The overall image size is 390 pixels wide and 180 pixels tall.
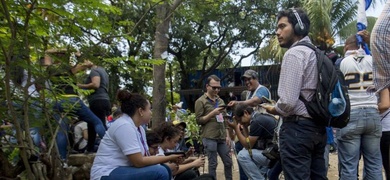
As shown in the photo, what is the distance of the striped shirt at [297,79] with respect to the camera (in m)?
3.69

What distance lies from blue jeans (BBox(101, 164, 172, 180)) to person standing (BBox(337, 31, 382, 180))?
5.89 ft

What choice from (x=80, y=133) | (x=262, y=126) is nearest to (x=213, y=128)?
(x=262, y=126)

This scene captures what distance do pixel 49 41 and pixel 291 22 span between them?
2275 mm

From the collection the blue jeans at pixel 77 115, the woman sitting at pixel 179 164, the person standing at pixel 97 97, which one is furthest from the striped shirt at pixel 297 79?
the person standing at pixel 97 97

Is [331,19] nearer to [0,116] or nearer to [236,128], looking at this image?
[236,128]

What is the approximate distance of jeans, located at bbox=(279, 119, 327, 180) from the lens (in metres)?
3.66

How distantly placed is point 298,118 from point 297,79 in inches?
11.9

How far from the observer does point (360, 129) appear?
470 centimetres

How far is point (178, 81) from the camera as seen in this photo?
91.7ft

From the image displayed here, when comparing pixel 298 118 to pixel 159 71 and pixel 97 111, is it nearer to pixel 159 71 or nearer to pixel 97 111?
pixel 97 111

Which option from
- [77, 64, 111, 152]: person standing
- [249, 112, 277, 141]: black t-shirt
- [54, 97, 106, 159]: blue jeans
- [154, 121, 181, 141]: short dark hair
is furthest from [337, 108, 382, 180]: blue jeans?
[77, 64, 111, 152]: person standing

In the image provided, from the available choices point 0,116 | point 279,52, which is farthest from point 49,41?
point 279,52

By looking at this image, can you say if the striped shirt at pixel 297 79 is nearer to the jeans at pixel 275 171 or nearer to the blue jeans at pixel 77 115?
the jeans at pixel 275 171

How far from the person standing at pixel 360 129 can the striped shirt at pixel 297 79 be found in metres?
1.15
